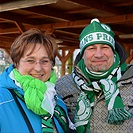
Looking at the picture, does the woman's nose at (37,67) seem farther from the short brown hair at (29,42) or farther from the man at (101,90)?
the man at (101,90)

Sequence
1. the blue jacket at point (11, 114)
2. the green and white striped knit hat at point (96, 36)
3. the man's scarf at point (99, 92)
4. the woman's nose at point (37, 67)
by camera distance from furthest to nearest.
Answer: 1. the green and white striped knit hat at point (96, 36)
2. the man's scarf at point (99, 92)
3. the woman's nose at point (37, 67)
4. the blue jacket at point (11, 114)

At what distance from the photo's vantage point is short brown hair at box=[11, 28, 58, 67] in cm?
171

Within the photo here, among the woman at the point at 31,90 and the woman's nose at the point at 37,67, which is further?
the woman's nose at the point at 37,67

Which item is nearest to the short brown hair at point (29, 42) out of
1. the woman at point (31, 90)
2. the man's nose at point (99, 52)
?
the woman at point (31, 90)

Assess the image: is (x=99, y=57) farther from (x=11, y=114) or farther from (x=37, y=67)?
(x=11, y=114)

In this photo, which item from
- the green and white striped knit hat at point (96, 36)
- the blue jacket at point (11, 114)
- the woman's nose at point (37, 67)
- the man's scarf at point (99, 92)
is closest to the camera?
the blue jacket at point (11, 114)

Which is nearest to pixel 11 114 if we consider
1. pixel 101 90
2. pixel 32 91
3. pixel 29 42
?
pixel 32 91

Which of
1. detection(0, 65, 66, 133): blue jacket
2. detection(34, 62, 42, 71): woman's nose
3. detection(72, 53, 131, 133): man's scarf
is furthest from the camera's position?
detection(72, 53, 131, 133): man's scarf

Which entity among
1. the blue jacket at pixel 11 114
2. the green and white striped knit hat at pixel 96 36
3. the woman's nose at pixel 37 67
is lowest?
the blue jacket at pixel 11 114

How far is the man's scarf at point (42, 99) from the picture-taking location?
5.31 feet

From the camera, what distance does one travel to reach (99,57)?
219 cm

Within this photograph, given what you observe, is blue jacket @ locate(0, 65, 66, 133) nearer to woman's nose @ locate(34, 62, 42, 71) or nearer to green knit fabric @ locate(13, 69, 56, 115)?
green knit fabric @ locate(13, 69, 56, 115)

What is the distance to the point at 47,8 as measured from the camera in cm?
632

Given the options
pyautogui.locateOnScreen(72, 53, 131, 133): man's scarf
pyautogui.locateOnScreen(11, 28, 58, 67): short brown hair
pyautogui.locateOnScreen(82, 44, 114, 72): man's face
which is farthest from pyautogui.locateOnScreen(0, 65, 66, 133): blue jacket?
pyautogui.locateOnScreen(82, 44, 114, 72): man's face
